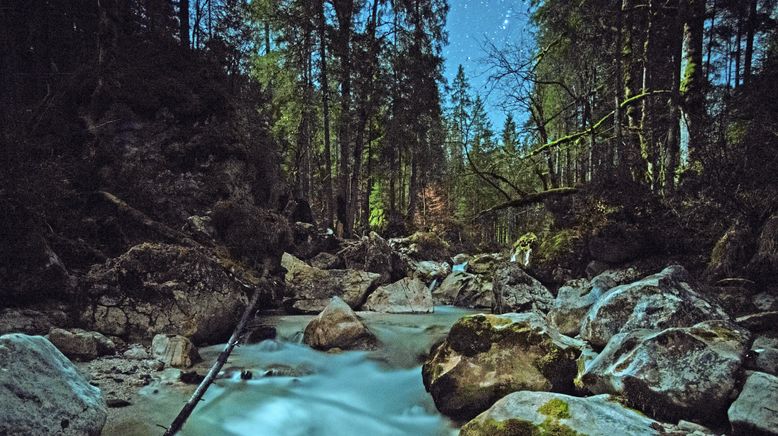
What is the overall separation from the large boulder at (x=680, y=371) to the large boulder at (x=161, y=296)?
587 centimetres

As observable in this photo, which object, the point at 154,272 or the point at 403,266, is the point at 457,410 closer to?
the point at 154,272

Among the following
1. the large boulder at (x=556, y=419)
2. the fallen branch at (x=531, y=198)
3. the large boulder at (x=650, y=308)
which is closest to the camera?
the large boulder at (x=556, y=419)

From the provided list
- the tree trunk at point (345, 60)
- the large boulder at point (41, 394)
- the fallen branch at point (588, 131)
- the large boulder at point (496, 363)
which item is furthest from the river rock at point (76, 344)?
the tree trunk at point (345, 60)

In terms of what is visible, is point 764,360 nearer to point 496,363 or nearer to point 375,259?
point 496,363

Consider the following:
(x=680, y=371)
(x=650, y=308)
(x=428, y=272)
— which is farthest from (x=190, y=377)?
(x=428, y=272)

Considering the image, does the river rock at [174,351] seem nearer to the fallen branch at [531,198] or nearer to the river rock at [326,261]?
the fallen branch at [531,198]

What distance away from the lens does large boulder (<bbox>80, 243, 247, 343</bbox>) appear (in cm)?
601

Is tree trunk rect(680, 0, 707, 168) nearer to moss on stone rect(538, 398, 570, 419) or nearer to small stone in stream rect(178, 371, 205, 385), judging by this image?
moss on stone rect(538, 398, 570, 419)

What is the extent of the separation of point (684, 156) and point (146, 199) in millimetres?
11537

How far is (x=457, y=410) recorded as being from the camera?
460 cm

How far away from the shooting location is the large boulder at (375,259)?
12930mm

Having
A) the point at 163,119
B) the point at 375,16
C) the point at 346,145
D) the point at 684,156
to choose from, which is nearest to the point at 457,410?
the point at 684,156

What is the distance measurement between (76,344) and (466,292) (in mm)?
10177

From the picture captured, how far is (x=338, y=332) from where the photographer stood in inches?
276
